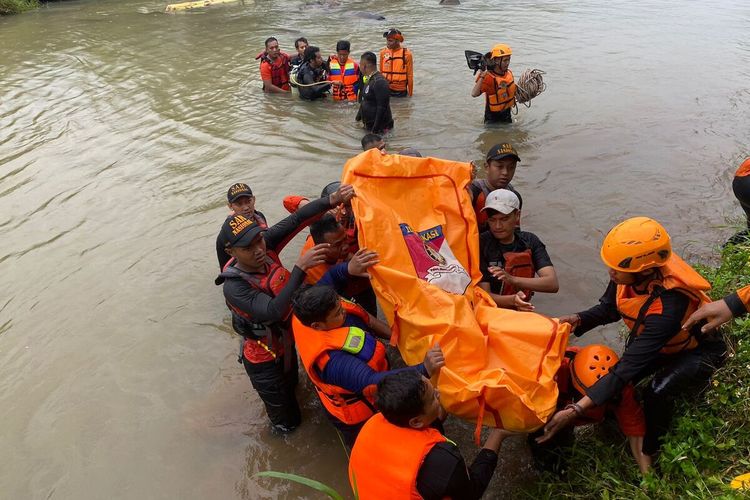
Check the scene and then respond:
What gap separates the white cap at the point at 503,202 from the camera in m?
3.58

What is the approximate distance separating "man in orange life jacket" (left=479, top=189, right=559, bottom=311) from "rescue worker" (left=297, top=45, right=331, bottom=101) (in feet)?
25.0

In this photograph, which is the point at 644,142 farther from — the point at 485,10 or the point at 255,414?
the point at 485,10

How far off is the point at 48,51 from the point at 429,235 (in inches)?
692

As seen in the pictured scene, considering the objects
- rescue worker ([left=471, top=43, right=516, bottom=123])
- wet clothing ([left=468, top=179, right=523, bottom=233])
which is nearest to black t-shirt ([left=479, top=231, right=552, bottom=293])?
wet clothing ([left=468, top=179, right=523, bottom=233])

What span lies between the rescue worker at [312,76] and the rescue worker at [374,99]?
2.07 meters

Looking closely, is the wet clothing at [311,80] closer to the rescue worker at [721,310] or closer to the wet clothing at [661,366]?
the wet clothing at [661,366]

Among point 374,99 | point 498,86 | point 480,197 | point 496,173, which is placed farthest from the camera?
point 374,99

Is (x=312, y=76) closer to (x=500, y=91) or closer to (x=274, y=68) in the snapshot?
(x=274, y=68)

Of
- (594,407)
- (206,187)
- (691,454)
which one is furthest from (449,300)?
(206,187)

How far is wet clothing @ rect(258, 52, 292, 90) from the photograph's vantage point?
10680 mm

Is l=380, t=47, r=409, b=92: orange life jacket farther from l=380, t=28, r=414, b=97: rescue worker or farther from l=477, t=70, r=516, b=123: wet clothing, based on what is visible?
l=477, t=70, r=516, b=123: wet clothing

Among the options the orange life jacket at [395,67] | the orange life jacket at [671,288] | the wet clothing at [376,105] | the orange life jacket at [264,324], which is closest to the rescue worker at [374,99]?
the wet clothing at [376,105]

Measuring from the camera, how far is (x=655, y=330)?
2.67 meters

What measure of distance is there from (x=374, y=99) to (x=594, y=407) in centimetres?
650
